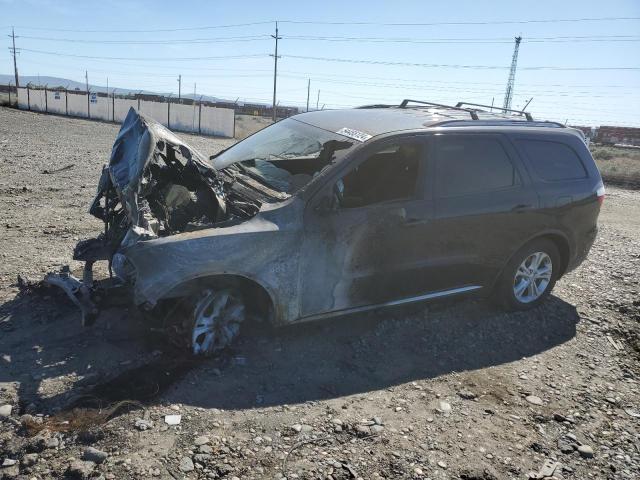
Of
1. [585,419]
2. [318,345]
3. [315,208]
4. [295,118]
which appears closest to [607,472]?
[585,419]

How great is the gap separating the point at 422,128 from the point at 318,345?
1977 millimetres

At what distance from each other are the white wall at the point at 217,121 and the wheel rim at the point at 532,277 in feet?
87.6

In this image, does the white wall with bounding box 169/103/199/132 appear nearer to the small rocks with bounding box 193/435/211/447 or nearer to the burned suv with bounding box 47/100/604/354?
the burned suv with bounding box 47/100/604/354

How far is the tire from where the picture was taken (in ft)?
15.4

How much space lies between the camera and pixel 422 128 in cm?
411

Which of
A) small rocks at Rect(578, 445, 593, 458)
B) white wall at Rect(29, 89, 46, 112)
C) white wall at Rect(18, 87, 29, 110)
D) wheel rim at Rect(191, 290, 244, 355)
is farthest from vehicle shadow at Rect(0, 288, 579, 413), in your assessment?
white wall at Rect(18, 87, 29, 110)

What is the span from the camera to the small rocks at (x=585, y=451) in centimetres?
304

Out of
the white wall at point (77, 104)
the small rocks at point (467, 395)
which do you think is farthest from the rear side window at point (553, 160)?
the white wall at point (77, 104)

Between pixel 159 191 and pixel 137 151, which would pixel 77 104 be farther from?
pixel 137 151

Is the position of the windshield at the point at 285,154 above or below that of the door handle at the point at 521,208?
above

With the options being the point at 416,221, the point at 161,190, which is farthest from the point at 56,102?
the point at 416,221

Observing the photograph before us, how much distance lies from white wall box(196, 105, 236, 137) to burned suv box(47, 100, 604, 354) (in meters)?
26.0

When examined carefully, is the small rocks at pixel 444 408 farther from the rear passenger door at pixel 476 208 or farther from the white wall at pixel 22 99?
the white wall at pixel 22 99

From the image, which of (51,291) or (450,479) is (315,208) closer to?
(450,479)
